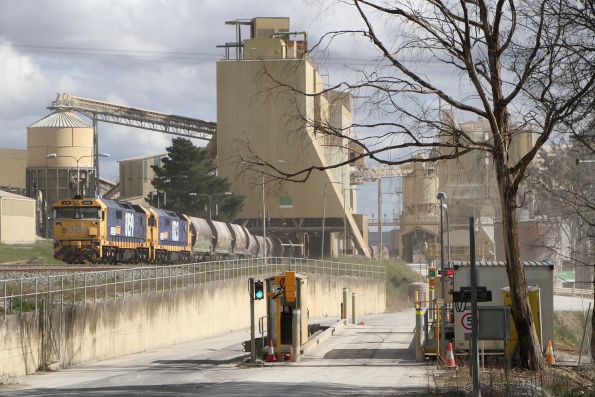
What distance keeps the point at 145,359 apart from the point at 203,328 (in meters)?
13.0

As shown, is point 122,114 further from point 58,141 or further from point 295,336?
point 295,336

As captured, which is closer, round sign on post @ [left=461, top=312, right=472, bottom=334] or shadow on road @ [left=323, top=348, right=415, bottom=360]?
round sign on post @ [left=461, top=312, right=472, bottom=334]

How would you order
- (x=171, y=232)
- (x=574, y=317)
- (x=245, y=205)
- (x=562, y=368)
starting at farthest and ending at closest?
(x=245, y=205) < (x=171, y=232) < (x=574, y=317) < (x=562, y=368)

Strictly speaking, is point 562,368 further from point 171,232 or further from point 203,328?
point 171,232

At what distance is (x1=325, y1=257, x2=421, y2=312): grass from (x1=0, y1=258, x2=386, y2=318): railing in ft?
104

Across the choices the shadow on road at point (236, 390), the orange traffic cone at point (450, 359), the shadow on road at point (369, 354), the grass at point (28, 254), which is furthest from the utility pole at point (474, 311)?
the grass at point (28, 254)

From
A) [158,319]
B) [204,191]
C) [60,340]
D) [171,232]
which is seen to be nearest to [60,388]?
[60,340]

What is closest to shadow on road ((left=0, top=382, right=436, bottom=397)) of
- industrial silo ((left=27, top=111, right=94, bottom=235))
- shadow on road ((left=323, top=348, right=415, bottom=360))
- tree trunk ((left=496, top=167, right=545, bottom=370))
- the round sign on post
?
tree trunk ((left=496, top=167, right=545, bottom=370))

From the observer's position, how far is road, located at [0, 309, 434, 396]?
22.5m

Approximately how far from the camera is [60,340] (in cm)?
3086

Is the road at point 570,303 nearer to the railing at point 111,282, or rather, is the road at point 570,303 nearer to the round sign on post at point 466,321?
the railing at point 111,282

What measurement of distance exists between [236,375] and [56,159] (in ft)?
272

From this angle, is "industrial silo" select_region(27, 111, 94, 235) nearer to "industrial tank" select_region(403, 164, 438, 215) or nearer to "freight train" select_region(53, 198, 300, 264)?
"freight train" select_region(53, 198, 300, 264)

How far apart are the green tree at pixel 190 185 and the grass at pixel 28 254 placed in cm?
1765
